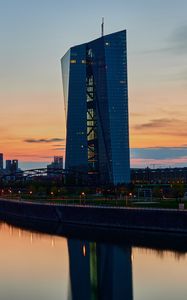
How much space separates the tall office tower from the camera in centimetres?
17012

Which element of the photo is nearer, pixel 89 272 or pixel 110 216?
pixel 89 272

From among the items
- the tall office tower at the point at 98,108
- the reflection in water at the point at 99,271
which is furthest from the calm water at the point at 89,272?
the tall office tower at the point at 98,108

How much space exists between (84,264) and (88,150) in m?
128

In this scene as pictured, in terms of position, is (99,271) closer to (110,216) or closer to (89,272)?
(89,272)

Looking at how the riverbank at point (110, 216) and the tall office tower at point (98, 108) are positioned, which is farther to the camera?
the tall office tower at point (98, 108)

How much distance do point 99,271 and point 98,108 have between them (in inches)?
4826

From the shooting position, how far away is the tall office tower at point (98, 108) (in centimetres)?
17012

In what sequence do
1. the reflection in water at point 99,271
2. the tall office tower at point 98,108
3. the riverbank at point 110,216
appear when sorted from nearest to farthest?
the reflection in water at point 99,271 → the riverbank at point 110,216 → the tall office tower at point 98,108

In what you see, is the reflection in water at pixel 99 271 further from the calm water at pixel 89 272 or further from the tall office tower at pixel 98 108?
the tall office tower at pixel 98 108

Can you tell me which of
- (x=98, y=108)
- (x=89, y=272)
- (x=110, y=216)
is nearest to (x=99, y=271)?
(x=89, y=272)

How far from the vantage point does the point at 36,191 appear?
492 feet

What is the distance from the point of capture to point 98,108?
568 feet

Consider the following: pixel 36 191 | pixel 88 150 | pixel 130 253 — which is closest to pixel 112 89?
pixel 88 150

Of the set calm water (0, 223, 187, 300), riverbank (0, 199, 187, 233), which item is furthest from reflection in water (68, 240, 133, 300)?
riverbank (0, 199, 187, 233)
